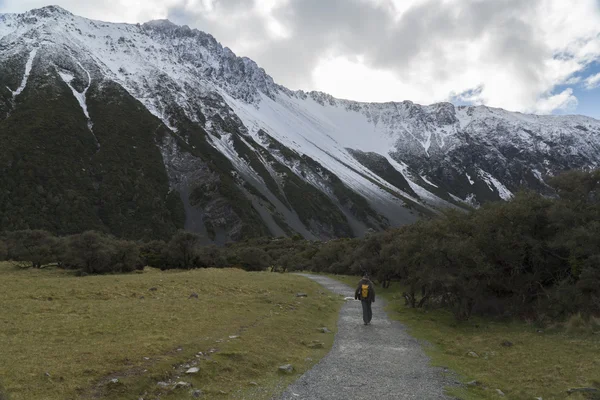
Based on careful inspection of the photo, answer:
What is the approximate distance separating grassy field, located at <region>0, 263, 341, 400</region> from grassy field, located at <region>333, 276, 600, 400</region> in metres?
5.82

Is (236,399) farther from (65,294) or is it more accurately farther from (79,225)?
(79,225)

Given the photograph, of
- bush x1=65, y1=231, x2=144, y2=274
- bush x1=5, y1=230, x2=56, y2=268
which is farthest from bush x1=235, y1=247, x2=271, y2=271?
bush x1=5, y1=230, x2=56, y2=268

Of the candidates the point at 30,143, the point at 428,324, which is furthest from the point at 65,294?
the point at 30,143

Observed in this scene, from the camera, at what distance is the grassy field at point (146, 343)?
37.9ft

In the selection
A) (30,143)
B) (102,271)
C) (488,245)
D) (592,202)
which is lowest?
(102,271)

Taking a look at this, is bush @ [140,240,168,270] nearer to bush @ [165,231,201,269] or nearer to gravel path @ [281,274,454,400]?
bush @ [165,231,201,269]

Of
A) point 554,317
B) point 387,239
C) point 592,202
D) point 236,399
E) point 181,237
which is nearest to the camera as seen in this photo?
point 236,399

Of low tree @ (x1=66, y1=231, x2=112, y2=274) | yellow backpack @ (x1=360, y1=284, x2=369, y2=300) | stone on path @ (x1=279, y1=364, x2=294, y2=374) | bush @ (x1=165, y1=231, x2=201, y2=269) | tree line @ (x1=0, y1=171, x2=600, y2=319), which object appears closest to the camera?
stone on path @ (x1=279, y1=364, x2=294, y2=374)

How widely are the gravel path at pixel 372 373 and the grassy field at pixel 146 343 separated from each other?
821 mm

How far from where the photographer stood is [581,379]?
13781 millimetres

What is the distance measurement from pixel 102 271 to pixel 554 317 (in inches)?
2439

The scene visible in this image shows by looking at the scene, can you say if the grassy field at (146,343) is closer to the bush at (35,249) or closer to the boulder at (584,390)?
the boulder at (584,390)

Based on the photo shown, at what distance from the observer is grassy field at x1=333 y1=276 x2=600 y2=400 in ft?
43.3

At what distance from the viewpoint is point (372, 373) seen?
1455 centimetres
